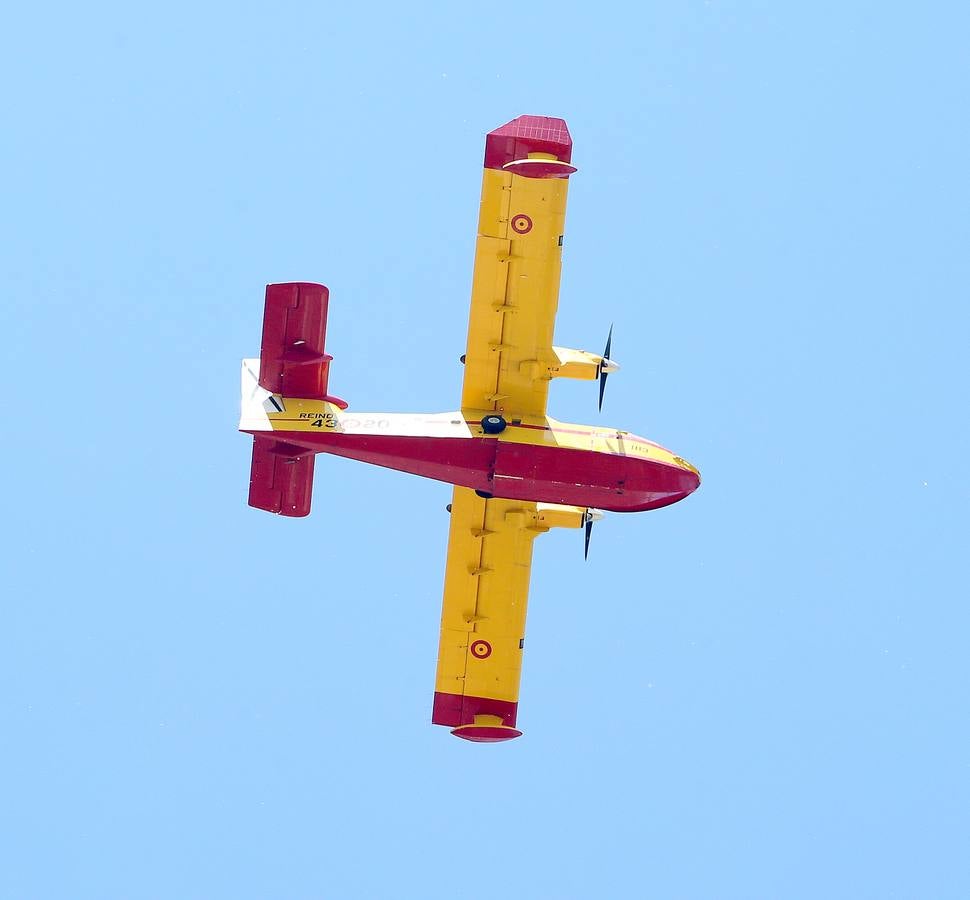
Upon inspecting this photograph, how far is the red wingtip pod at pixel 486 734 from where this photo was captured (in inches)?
1382

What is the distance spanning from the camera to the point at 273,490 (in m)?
34.0

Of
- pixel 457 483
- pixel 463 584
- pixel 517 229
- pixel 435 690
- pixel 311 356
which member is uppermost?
pixel 517 229

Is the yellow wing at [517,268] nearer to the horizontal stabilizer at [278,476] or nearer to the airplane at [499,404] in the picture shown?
the airplane at [499,404]

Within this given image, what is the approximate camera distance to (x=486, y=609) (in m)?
35.5

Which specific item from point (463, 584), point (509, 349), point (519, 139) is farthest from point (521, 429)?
point (519, 139)

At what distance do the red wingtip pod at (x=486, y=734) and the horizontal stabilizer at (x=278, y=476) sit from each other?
22.3ft

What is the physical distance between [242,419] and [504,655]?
8844 millimetres

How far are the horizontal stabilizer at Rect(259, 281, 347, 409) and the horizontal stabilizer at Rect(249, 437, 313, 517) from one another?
1.33 m

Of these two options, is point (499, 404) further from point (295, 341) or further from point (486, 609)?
point (486, 609)

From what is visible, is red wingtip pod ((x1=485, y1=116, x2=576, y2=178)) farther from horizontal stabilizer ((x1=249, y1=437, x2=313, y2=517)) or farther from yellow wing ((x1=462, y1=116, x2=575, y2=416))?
horizontal stabilizer ((x1=249, y1=437, x2=313, y2=517))

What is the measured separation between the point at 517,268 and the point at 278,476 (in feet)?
24.6

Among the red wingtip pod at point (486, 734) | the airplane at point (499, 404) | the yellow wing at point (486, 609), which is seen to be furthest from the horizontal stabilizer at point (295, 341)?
the red wingtip pod at point (486, 734)

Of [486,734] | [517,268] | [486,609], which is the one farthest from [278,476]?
[486,734]

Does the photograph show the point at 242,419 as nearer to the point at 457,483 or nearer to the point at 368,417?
the point at 368,417
